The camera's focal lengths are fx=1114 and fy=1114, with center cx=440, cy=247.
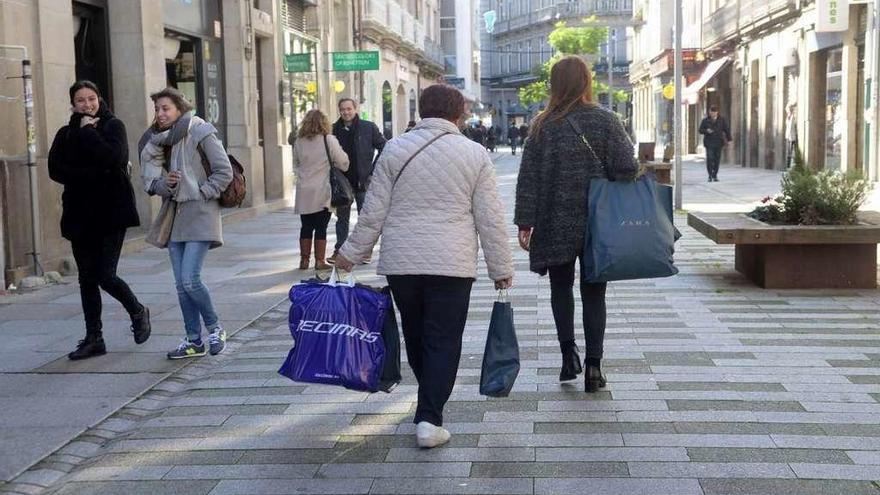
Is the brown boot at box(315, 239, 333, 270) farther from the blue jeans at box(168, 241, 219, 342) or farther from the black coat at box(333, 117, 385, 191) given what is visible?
the blue jeans at box(168, 241, 219, 342)

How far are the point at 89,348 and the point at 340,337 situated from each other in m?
→ 2.94

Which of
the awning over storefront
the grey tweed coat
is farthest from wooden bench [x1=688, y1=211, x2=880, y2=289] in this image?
the awning over storefront

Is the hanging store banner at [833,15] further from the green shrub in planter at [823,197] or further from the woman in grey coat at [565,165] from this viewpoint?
the woman in grey coat at [565,165]

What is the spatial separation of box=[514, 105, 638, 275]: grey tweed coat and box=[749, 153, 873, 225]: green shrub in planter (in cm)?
427

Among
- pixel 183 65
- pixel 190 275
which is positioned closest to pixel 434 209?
pixel 190 275

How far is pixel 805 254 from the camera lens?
935 cm

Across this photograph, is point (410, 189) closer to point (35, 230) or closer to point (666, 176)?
point (35, 230)

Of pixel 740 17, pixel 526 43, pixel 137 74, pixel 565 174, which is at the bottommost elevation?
pixel 565 174

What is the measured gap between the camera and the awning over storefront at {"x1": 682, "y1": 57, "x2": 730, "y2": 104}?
126ft

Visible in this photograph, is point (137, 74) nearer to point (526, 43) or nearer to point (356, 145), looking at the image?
point (356, 145)

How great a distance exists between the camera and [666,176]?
70.4 feet

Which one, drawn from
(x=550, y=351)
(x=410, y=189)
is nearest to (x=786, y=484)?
(x=410, y=189)

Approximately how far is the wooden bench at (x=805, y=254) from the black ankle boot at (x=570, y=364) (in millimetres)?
3504

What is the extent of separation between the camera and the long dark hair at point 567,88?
18.8ft
